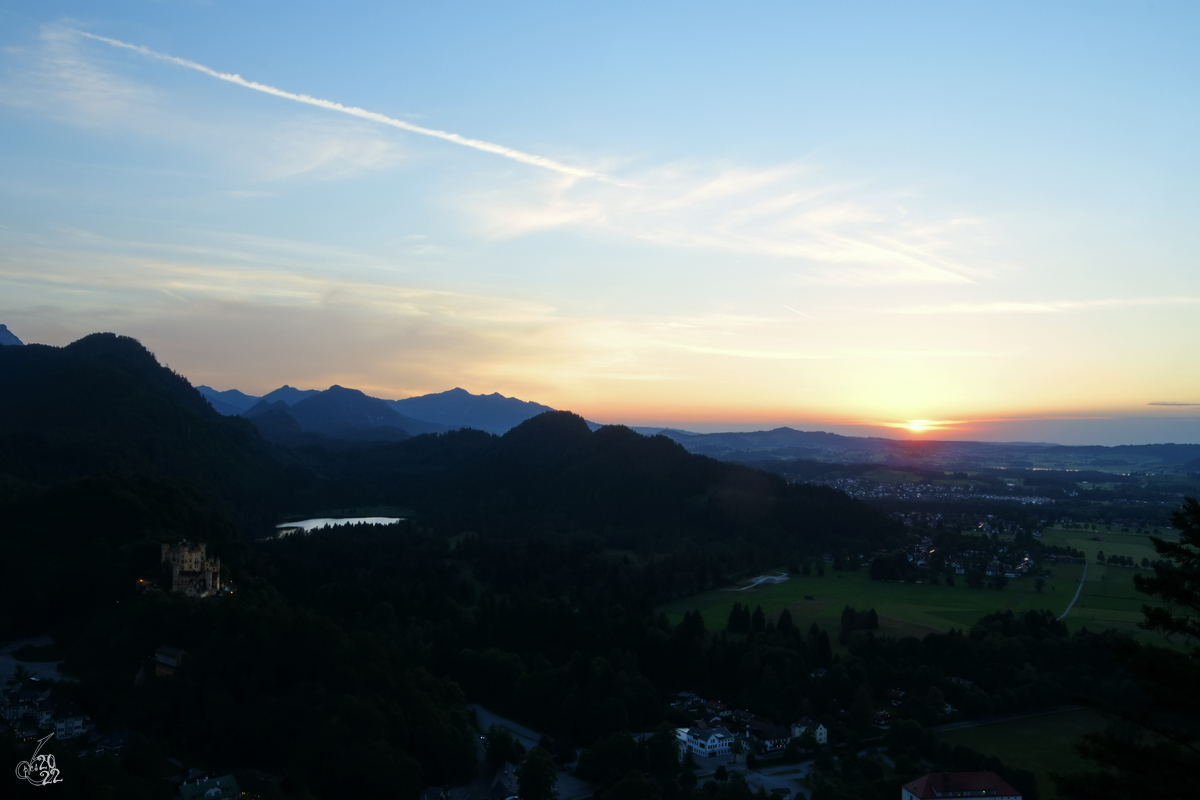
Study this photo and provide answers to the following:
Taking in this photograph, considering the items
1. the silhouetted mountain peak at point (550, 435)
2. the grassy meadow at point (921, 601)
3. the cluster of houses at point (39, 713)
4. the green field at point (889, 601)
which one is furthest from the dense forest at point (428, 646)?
the silhouetted mountain peak at point (550, 435)

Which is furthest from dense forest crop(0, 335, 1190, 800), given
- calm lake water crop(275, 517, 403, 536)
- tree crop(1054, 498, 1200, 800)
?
calm lake water crop(275, 517, 403, 536)

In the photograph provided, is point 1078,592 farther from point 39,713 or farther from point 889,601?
point 39,713

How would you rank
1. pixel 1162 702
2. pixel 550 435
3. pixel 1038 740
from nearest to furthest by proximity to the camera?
1. pixel 1162 702
2. pixel 1038 740
3. pixel 550 435

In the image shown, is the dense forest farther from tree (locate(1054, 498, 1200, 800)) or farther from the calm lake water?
the calm lake water

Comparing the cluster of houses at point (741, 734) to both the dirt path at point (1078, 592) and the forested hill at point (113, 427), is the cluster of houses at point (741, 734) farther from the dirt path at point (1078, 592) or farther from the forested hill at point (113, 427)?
the forested hill at point (113, 427)

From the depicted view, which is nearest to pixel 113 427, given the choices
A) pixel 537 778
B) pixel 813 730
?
pixel 537 778

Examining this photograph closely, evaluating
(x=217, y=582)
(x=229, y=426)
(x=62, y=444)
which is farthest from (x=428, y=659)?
(x=229, y=426)

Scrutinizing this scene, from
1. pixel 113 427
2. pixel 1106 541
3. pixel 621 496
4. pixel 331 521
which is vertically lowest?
pixel 331 521
